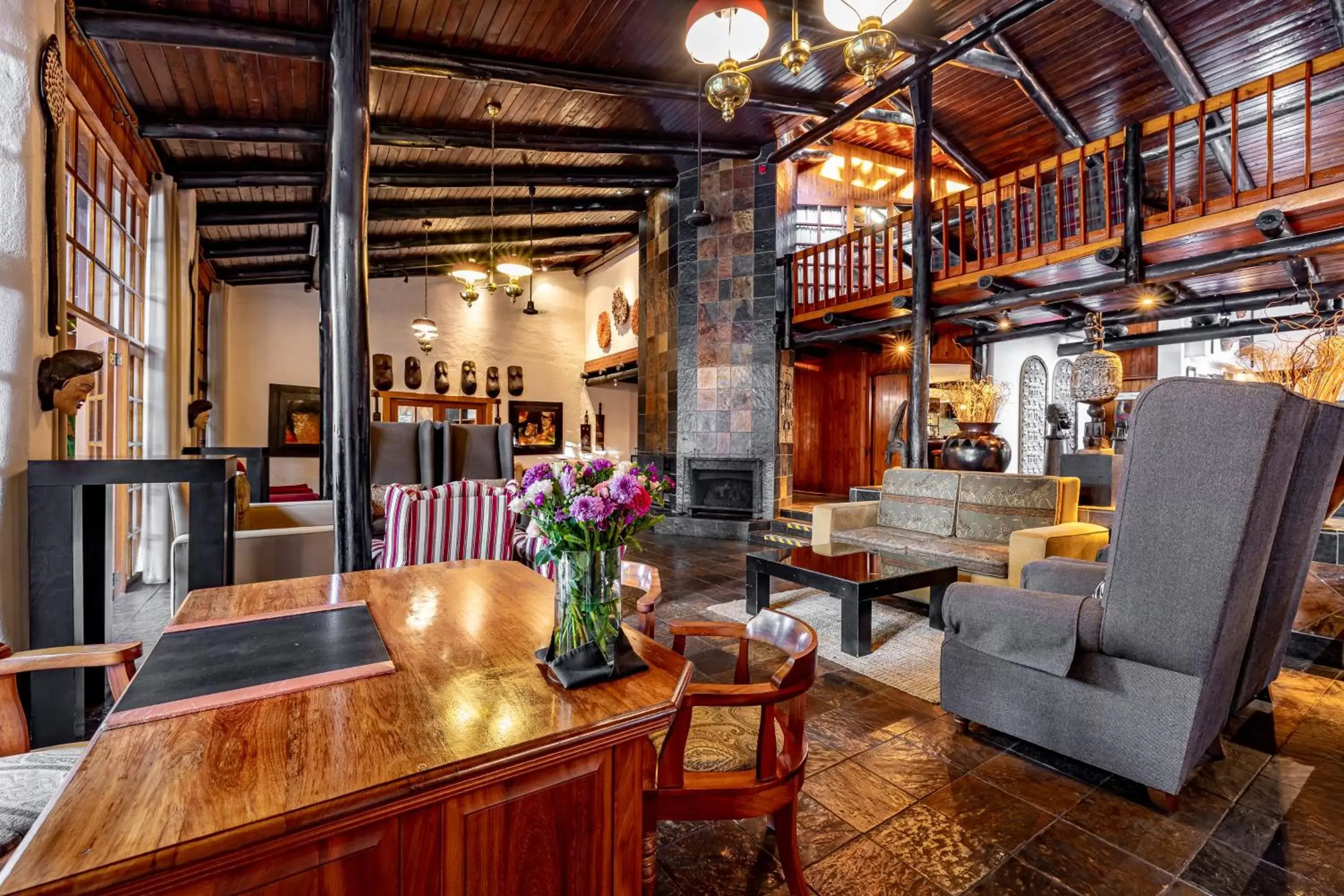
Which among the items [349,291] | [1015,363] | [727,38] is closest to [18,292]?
[349,291]

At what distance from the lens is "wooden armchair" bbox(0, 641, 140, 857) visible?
1058 mm

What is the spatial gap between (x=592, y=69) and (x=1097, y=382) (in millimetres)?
4861

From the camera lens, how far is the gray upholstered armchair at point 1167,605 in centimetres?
162

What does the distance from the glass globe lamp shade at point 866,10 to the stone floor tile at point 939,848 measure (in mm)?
3273

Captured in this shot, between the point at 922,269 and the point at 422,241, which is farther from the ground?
the point at 422,241

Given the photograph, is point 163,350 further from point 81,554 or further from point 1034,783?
point 1034,783

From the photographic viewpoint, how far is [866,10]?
113 inches

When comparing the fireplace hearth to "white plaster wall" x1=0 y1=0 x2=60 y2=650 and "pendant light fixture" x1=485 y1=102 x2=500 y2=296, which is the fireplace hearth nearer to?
"pendant light fixture" x1=485 y1=102 x2=500 y2=296

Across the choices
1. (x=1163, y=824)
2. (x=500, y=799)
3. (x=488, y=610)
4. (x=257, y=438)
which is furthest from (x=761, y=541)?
(x=257, y=438)

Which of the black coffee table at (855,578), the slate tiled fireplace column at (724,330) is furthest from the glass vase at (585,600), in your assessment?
the slate tiled fireplace column at (724,330)

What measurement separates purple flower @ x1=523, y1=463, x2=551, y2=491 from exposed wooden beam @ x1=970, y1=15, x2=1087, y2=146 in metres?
6.34

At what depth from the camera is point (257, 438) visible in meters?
8.49

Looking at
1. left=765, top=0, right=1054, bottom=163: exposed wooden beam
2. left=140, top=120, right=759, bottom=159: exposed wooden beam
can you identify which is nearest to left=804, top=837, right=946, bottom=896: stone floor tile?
left=140, top=120, right=759, bottom=159: exposed wooden beam

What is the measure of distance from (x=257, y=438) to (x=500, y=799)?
9518 mm
